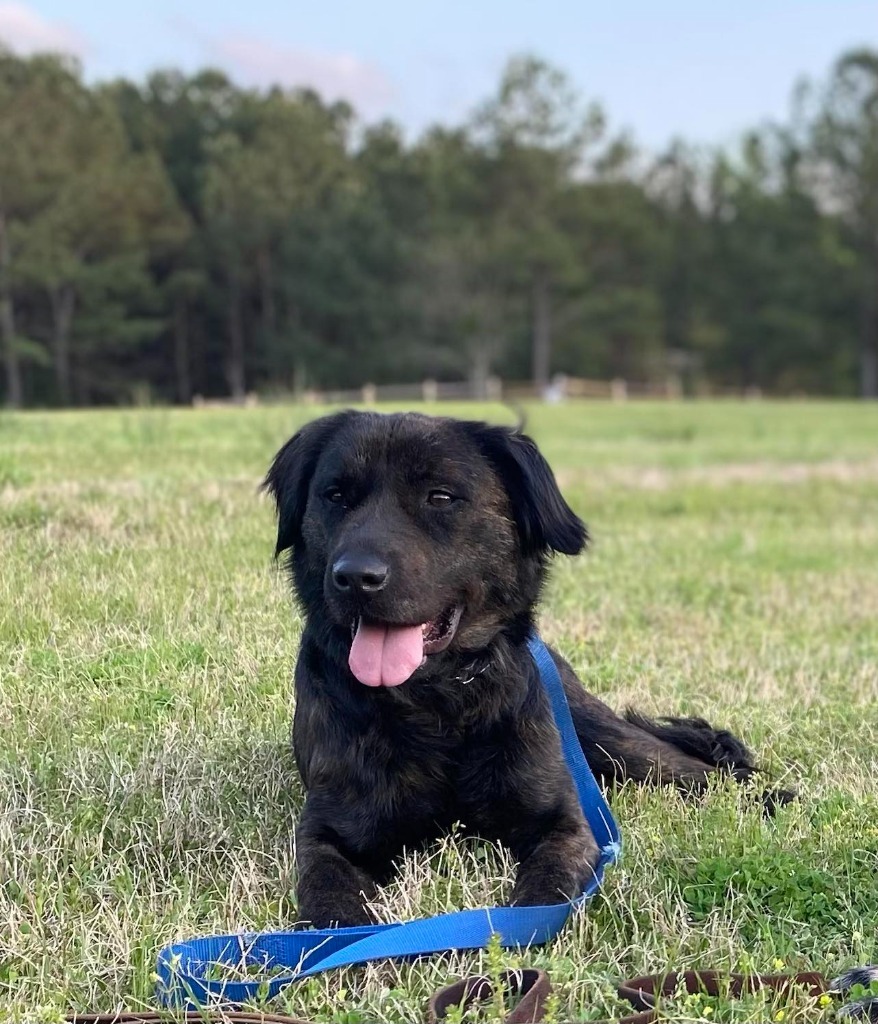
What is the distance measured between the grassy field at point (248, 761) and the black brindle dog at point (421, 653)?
6.2 inches

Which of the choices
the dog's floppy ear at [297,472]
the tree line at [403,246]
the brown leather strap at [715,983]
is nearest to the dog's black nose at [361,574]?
the dog's floppy ear at [297,472]

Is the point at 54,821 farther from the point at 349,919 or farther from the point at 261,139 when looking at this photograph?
the point at 261,139

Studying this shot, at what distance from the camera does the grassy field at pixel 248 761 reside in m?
2.83

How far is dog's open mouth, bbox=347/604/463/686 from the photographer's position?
3213 millimetres

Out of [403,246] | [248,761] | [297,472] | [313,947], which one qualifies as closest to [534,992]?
[313,947]

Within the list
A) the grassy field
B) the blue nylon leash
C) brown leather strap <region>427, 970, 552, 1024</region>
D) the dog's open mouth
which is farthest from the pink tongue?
brown leather strap <region>427, 970, 552, 1024</region>

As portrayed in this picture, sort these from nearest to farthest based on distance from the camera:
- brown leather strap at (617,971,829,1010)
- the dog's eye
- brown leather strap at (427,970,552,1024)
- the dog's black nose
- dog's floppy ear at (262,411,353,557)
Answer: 1. brown leather strap at (427,970,552,1024)
2. brown leather strap at (617,971,829,1010)
3. the dog's black nose
4. the dog's eye
5. dog's floppy ear at (262,411,353,557)

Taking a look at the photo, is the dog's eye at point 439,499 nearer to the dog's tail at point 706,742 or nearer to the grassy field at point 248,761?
the grassy field at point 248,761

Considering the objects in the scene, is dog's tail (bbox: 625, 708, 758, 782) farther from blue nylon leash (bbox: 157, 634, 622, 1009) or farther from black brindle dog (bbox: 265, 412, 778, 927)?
blue nylon leash (bbox: 157, 634, 622, 1009)

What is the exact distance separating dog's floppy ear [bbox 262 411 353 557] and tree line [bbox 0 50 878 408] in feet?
157

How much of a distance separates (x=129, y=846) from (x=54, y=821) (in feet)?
0.93

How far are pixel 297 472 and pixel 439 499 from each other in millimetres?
582

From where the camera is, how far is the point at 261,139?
62875mm

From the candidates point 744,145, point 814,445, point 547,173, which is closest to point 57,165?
point 547,173
